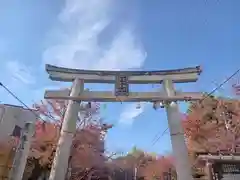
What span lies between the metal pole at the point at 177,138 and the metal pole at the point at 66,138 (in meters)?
4.43

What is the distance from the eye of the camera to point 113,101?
12.4 metres

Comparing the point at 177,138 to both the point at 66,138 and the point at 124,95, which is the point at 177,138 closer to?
the point at 124,95

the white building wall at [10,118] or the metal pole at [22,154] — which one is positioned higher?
the white building wall at [10,118]

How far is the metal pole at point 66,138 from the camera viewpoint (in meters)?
10.6

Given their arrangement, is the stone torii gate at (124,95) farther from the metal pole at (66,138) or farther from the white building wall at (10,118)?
the white building wall at (10,118)

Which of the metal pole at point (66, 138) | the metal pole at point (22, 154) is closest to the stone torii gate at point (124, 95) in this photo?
the metal pole at point (66, 138)

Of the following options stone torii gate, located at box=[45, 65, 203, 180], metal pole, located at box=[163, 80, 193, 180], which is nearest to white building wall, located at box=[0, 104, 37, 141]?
stone torii gate, located at box=[45, 65, 203, 180]

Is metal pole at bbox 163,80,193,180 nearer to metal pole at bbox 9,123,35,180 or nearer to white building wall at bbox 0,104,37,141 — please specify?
metal pole at bbox 9,123,35,180

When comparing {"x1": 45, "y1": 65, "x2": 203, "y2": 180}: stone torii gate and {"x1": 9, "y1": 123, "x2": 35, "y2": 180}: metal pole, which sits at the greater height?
{"x1": 45, "y1": 65, "x2": 203, "y2": 180}: stone torii gate

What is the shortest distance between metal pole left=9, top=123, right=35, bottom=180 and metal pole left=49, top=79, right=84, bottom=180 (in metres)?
1.34

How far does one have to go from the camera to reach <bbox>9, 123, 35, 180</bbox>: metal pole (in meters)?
9.34

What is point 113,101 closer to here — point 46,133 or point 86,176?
point 46,133

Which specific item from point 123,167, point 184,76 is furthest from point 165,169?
point 184,76

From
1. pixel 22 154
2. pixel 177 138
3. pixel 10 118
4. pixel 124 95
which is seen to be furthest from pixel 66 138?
pixel 177 138
